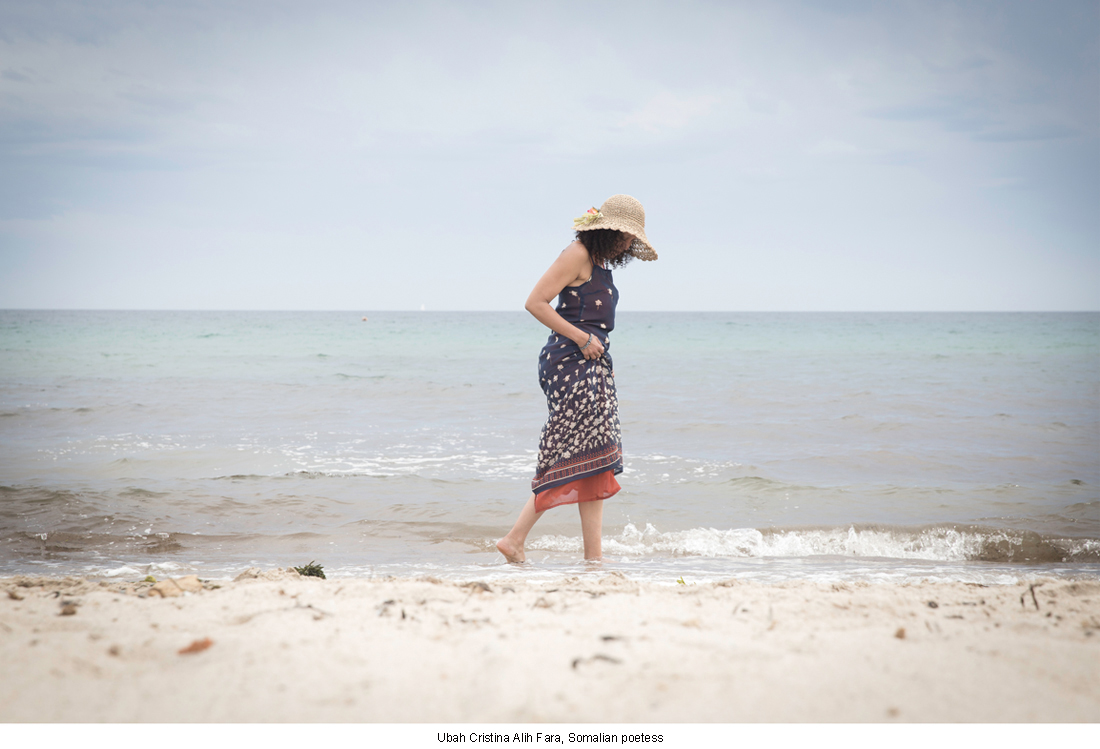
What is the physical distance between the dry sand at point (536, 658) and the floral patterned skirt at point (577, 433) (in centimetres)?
120

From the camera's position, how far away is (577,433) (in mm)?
3658

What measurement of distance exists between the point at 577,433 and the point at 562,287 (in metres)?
0.78

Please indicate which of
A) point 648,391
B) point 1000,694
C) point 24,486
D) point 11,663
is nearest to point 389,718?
point 11,663

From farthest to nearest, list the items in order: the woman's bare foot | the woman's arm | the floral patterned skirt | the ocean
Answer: the ocean
the woman's bare foot
the floral patterned skirt
the woman's arm

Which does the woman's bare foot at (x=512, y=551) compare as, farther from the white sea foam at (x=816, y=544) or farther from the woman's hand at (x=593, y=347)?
the woman's hand at (x=593, y=347)

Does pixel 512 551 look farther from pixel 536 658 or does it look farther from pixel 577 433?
pixel 536 658

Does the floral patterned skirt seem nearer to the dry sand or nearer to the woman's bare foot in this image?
the woman's bare foot

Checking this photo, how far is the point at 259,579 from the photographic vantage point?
295 centimetres


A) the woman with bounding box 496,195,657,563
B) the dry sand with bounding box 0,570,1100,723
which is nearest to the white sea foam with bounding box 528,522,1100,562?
the woman with bounding box 496,195,657,563

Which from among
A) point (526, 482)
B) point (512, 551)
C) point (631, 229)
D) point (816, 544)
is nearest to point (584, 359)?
point (631, 229)

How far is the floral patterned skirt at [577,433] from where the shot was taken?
11.9 feet

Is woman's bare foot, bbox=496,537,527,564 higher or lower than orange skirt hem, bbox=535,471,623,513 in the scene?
lower

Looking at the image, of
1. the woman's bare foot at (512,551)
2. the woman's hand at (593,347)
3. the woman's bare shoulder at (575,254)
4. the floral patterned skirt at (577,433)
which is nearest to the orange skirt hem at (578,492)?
the floral patterned skirt at (577,433)

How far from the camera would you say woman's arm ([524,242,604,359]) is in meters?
3.42
